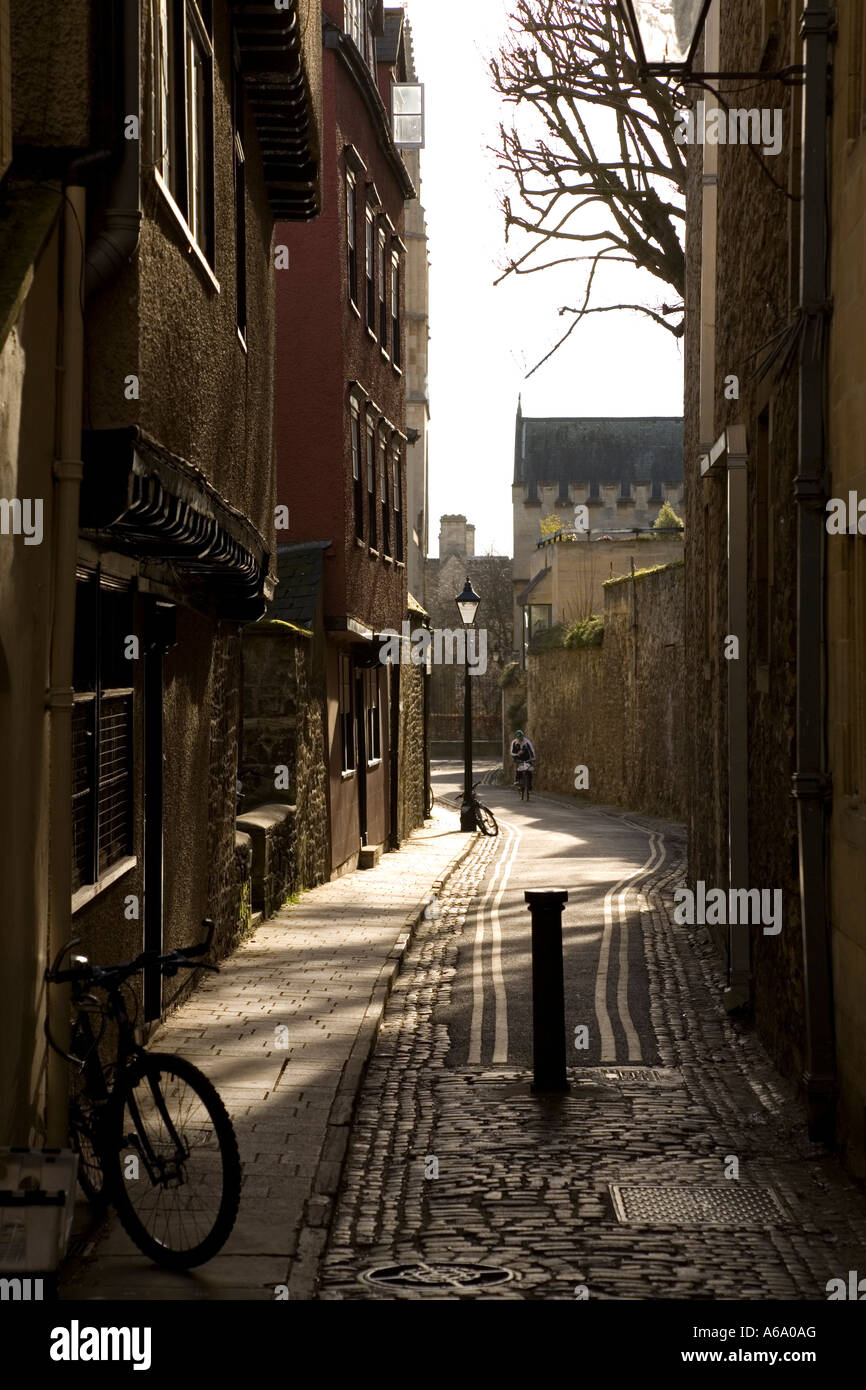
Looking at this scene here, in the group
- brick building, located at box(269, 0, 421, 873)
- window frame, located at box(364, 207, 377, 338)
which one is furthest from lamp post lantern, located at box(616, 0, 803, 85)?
window frame, located at box(364, 207, 377, 338)

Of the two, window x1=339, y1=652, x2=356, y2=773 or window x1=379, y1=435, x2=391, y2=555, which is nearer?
window x1=339, y1=652, x2=356, y2=773

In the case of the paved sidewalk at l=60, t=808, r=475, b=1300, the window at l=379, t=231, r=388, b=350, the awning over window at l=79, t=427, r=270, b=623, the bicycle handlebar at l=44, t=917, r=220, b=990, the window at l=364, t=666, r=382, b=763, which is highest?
the window at l=379, t=231, r=388, b=350

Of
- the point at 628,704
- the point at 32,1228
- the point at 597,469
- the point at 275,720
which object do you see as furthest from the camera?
the point at 597,469

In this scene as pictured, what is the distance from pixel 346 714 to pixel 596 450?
6879 centimetres

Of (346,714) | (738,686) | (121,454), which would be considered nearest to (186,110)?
(121,454)

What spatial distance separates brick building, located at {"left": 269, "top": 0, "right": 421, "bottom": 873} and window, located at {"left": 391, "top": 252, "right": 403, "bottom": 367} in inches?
1.2

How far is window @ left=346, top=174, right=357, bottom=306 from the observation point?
20531 mm

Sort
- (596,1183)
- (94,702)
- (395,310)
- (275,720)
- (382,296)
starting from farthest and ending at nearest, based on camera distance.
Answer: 1. (395,310)
2. (382,296)
3. (275,720)
4. (94,702)
5. (596,1183)

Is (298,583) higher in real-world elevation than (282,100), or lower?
lower

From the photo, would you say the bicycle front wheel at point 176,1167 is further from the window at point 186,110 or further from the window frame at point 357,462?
the window frame at point 357,462

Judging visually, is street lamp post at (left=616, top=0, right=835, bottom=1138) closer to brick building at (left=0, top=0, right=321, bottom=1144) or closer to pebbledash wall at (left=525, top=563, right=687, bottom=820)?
brick building at (left=0, top=0, right=321, bottom=1144)

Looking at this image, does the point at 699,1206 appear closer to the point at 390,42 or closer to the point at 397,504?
the point at 397,504

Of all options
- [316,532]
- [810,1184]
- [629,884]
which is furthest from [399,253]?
[810,1184]

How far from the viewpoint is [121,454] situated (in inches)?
272
